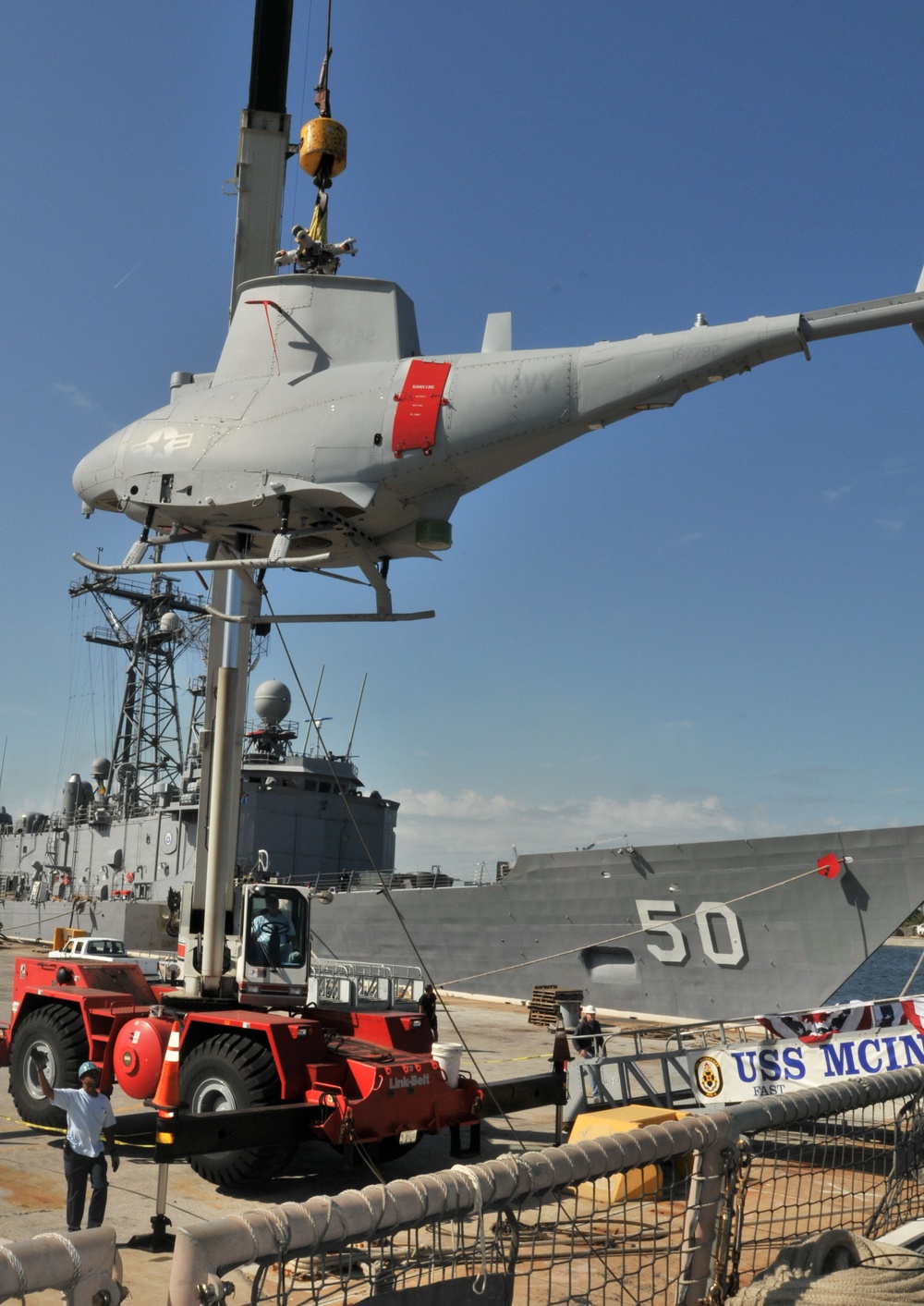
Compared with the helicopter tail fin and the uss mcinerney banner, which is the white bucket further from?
the helicopter tail fin

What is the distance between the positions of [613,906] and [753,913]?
2.82 meters

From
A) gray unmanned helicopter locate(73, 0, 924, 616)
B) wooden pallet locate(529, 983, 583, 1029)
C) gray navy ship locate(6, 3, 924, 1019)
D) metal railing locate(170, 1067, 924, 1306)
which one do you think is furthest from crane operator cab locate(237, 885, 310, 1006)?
wooden pallet locate(529, 983, 583, 1029)

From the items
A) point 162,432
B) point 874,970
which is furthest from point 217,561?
point 874,970

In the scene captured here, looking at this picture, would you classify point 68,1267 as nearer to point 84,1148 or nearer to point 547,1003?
point 84,1148

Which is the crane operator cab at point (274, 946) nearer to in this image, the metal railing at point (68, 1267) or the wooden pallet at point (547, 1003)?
the metal railing at point (68, 1267)

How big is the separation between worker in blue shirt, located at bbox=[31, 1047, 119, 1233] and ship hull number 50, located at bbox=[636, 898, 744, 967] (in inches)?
515

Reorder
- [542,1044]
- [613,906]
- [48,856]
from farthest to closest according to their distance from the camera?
[48,856], [613,906], [542,1044]

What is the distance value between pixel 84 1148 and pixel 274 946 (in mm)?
3245

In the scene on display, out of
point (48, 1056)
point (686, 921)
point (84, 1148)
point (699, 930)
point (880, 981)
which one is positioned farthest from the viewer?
point (880, 981)

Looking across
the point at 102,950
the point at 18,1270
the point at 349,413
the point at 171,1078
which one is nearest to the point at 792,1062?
the point at 171,1078

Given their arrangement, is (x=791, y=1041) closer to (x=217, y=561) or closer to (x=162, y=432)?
(x=217, y=561)

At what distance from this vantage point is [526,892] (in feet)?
69.8

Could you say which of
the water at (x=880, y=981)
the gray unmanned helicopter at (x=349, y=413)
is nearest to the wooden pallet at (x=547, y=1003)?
the gray unmanned helicopter at (x=349, y=413)

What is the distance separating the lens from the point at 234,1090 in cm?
796
